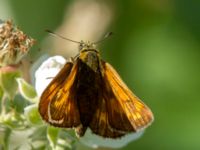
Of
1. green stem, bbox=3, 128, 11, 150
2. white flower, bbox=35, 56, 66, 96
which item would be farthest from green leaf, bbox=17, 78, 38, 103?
green stem, bbox=3, 128, 11, 150

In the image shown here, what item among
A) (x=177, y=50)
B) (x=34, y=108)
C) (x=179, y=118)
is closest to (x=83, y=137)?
(x=34, y=108)

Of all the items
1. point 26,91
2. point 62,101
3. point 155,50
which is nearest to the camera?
point 62,101

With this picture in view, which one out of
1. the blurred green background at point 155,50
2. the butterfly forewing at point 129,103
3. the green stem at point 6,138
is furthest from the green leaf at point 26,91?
the blurred green background at point 155,50

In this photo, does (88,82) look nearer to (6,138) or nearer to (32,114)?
(32,114)

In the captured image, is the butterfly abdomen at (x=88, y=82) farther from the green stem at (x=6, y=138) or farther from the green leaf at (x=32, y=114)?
the green stem at (x=6, y=138)

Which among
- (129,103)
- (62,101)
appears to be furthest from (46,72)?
(129,103)

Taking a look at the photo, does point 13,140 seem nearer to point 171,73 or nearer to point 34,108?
point 34,108
